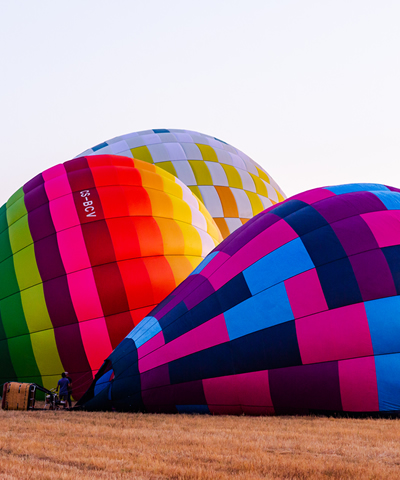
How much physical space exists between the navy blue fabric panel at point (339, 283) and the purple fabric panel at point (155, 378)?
1.73 meters

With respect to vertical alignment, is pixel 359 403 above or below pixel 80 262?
below

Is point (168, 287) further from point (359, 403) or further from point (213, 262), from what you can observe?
point (359, 403)

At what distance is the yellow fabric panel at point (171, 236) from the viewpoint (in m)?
7.35

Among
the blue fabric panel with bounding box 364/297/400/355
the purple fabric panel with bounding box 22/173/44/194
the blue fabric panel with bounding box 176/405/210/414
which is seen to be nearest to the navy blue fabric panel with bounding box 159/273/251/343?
the blue fabric panel with bounding box 176/405/210/414

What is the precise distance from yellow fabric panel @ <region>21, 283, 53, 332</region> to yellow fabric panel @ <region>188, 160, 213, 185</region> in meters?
6.17

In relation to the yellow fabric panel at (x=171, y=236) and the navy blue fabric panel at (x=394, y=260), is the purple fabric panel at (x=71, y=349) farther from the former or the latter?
the navy blue fabric panel at (x=394, y=260)

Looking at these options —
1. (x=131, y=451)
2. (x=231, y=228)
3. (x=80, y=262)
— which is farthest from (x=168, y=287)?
(x=231, y=228)

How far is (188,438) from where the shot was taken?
384 cm

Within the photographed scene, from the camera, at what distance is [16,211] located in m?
7.89

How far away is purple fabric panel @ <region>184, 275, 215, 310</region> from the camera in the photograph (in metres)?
5.46

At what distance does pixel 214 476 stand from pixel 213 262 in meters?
3.22

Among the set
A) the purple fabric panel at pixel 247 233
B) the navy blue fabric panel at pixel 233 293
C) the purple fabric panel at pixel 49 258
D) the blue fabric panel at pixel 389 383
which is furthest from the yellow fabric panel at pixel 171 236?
the blue fabric panel at pixel 389 383

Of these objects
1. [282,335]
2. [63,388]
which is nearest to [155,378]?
[282,335]

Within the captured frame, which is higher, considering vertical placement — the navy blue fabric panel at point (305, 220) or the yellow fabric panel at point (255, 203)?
the yellow fabric panel at point (255, 203)
